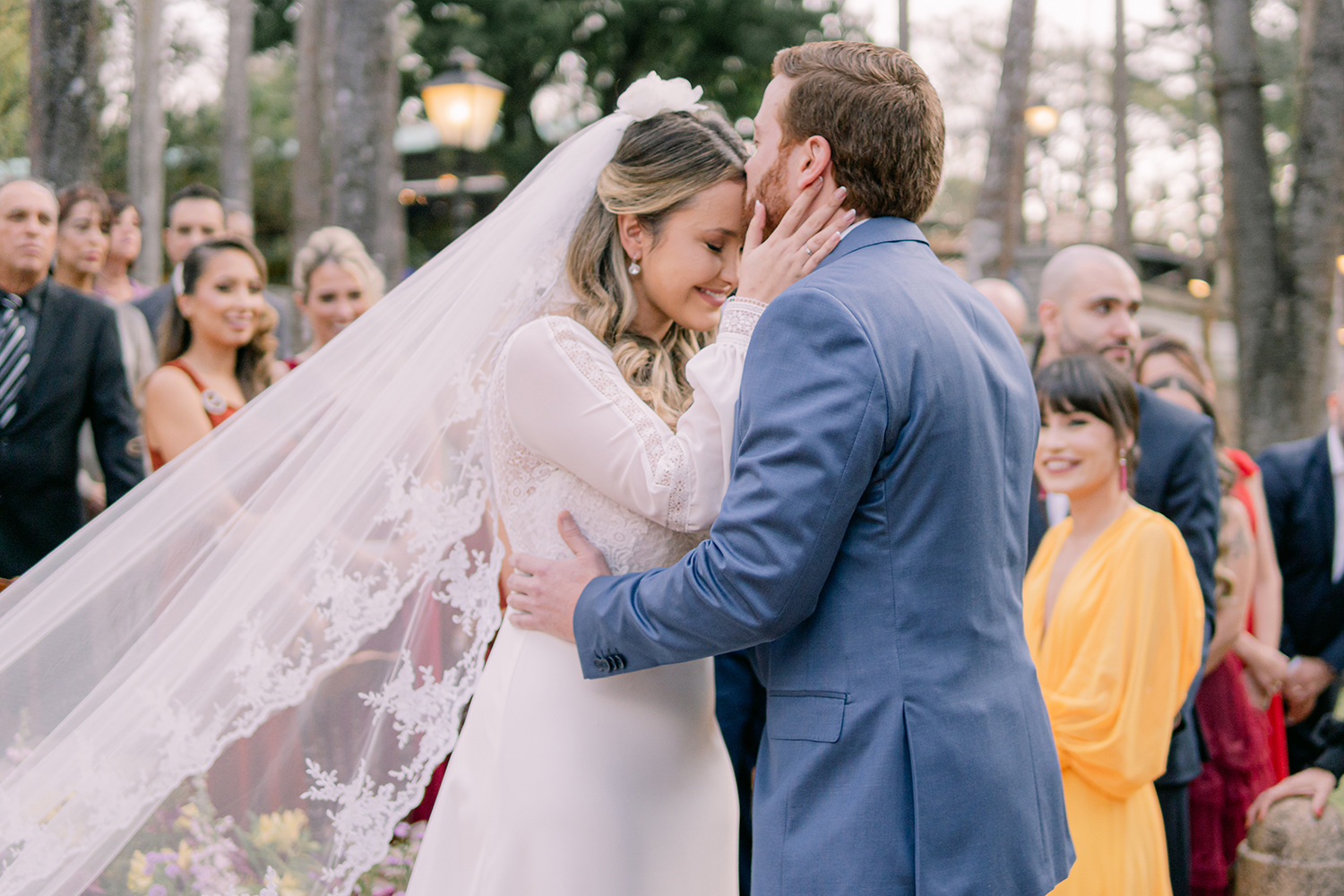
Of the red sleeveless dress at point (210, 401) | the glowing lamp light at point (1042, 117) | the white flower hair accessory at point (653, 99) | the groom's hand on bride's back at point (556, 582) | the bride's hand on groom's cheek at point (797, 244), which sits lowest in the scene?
the red sleeveless dress at point (210, 401)

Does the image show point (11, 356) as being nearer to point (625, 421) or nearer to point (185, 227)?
point (185, 227)

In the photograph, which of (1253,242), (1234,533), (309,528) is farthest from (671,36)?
(309,528)

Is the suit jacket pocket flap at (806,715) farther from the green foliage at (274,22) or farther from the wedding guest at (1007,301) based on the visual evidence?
the green foliage at (274,22)

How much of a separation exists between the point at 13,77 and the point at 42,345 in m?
5.21

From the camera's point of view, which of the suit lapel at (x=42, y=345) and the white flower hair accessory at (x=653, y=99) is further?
the suit lapel at (x=42, y=345)

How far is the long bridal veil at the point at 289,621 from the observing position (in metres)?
2.35

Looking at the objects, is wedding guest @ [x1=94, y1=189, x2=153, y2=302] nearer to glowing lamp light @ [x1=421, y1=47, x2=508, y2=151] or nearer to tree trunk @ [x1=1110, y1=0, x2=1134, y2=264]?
glowing lamp light @ [x1=421, y1=47, x2=508, y2=151]

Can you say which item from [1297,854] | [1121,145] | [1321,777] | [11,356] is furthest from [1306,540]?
[1121,145]

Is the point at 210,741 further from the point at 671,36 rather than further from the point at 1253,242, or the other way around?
the point at 671,36

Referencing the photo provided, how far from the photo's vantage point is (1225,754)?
3.95 m

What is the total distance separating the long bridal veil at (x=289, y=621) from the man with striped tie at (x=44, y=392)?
1.84 meters

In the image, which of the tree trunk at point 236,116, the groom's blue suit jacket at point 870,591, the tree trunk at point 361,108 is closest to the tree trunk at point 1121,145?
the tree trunk at point 236,116

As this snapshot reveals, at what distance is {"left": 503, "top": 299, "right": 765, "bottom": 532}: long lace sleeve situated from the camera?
7.03 ft

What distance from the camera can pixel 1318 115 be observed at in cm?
799
